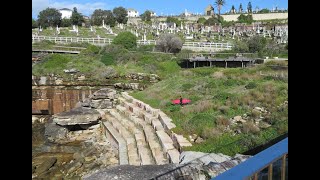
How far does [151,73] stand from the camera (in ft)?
59.5

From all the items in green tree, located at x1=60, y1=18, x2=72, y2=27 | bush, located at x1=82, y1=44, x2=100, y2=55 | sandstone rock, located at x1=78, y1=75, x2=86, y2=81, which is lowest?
sandstone rock, located at x1=78, y1=75, x2=86, y2=81

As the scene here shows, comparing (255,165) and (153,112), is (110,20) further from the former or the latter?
(255,165)

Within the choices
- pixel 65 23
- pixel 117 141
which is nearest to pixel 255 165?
pixel 117 141

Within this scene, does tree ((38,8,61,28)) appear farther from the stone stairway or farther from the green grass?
the stone stairway

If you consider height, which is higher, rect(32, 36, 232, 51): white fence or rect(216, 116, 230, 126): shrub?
rect(32, 36, 232, 51): white fence

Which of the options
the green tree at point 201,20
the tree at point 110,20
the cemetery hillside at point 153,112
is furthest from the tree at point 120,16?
the cemetery hillside at point 153,112

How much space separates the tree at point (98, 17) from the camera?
45.2m

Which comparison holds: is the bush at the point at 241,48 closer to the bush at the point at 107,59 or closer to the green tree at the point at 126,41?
the green tree at the point at 126,41

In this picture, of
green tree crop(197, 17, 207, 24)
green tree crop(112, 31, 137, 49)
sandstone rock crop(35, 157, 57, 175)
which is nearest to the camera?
sandstone rock crop(35, 157, 57, 175)

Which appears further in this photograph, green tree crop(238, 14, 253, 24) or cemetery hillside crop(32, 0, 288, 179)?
green tree crop(238, 14, 253, 24)

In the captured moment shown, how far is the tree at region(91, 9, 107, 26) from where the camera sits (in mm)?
45156

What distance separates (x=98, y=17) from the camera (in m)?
45.7

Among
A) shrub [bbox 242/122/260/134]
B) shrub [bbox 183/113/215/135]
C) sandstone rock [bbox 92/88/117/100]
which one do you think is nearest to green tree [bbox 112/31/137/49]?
sandstone rock [bbox 92/88/117/100]

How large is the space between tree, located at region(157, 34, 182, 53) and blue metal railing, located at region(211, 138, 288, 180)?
22275 millimetres
